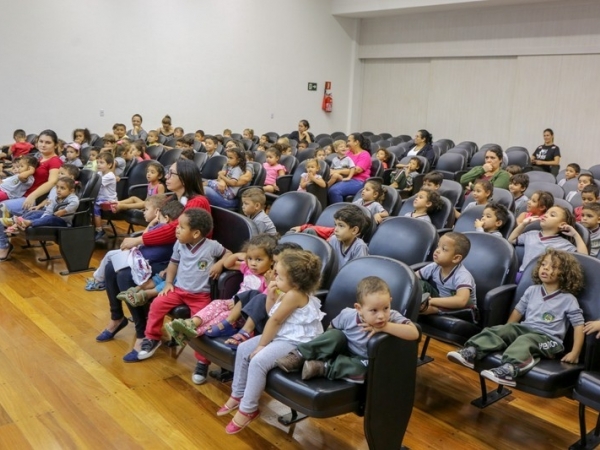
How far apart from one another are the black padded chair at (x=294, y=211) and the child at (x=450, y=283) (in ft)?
4.13

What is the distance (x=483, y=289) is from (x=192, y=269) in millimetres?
1675

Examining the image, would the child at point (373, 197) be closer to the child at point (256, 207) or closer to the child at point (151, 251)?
the child at point (256, 207)

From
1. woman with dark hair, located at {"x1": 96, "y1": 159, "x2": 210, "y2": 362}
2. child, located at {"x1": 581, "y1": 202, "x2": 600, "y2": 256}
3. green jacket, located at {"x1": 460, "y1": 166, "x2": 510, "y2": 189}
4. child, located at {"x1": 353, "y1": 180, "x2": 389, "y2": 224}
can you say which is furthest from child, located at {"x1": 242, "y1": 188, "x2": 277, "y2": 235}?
green jacket, located at {"x1": 460, "y1": 166, "x2": 510, "y2": 189}

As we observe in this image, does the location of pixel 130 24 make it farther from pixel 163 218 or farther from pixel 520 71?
pixel 163 218

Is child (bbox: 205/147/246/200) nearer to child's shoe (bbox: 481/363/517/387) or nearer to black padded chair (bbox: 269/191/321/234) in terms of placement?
black padded chair (bbox: 269/191/321/234)

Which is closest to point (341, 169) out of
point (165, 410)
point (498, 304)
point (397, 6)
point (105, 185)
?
point (105, 185)

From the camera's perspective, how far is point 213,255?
3283 mm

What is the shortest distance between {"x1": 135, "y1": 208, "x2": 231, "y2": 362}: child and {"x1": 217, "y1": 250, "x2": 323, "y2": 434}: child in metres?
0.75

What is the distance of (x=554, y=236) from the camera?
3592 mm

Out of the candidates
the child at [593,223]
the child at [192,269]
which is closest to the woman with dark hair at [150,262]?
the child at [192,269]

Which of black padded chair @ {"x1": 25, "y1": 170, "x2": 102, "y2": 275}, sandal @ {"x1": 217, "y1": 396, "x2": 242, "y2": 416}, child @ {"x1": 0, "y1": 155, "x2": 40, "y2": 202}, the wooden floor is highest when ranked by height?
child @ {"x1": 0, "y1": 155, "x2": 40, "y2": 202}

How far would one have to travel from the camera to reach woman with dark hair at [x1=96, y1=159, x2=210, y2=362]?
11.5 feet

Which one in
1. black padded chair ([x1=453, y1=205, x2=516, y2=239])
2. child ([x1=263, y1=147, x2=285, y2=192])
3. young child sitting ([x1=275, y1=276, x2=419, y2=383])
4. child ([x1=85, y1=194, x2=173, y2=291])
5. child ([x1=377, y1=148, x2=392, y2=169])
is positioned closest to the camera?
young child sitting ([x1=275, y1=276, x2=419, y2=383])

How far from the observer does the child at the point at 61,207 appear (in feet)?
16.0
